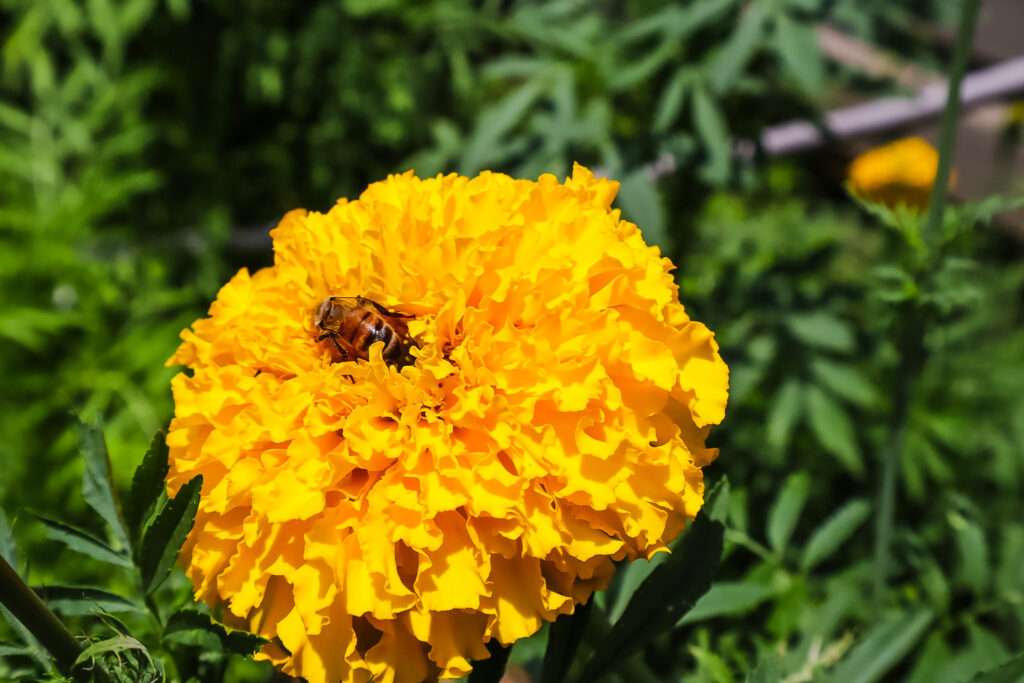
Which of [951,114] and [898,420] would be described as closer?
[951,114]

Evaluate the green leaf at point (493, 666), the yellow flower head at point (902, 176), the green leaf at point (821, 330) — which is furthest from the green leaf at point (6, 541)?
the yellow flower head at point (902, 176)

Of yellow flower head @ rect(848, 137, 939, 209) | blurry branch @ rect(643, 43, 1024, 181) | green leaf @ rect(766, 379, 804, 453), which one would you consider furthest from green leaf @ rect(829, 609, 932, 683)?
blurry branch @ rect(643, 43, 1024, 181)

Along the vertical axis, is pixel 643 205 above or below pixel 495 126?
below

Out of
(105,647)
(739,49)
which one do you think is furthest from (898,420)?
(105,647)

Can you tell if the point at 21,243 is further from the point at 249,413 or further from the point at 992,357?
the point at 992,357

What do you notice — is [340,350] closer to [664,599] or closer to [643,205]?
[664,599]

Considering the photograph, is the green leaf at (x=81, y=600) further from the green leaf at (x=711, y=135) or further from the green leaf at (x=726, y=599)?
the green leaf at (x=711, y=135)
